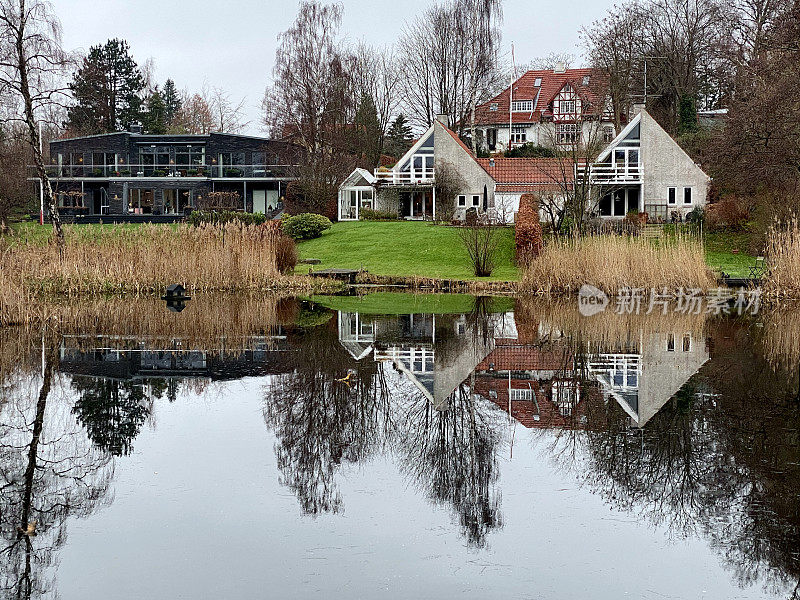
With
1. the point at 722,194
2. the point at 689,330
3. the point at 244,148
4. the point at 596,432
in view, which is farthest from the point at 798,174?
the point at 244,148

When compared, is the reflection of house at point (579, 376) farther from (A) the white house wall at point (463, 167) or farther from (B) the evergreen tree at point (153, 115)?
(B) the evergreen tree at point (153, 115)

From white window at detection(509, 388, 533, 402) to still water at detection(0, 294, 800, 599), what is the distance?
0.04 m

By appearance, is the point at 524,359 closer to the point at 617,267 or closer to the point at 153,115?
the point at 617,267

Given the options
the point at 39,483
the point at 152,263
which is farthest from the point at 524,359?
the point at 152,263

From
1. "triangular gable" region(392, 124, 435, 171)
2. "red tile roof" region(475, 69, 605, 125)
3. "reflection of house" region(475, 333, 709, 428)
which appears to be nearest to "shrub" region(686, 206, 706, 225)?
"triangular gable" region(392, 124, 435, 171)

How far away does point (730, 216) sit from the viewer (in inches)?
1586

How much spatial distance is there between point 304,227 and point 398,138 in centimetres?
2205

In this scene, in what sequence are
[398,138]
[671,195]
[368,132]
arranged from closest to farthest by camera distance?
[671,195]
[368,132]
[398,138]

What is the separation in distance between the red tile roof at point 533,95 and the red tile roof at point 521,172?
11.8 m

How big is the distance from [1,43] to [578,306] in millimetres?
18819

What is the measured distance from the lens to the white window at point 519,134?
210ft

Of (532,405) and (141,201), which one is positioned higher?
(141,201)

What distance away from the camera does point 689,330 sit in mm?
17703

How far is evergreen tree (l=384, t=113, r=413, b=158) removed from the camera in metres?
62.6
